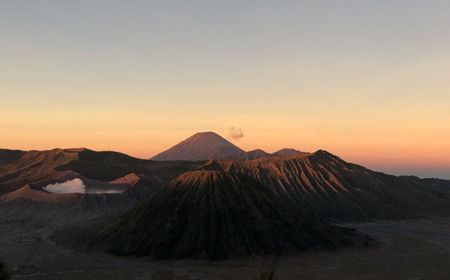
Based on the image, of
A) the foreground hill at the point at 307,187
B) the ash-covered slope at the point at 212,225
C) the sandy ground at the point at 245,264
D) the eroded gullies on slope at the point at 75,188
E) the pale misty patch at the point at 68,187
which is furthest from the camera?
the pale misty patch at the point at 68,187

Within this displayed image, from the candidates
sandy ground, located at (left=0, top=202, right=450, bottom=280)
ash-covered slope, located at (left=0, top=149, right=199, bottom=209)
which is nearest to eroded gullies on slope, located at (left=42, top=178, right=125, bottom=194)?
ash-covered slope, located at (left=0, top=149, right=199, bottom=209)

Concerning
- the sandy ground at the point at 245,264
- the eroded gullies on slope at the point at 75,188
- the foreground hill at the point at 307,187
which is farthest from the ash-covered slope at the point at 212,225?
the eroded gullies on slope at the point at 75,188

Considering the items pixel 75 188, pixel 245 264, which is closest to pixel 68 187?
pixel 75 188

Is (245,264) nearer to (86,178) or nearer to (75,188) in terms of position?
(75,188)

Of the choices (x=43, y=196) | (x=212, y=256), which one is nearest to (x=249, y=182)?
(x=212, y=256)

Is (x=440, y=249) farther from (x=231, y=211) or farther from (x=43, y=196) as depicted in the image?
(x=43, y=196)

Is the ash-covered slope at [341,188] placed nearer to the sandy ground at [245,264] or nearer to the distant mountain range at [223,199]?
the distant mountain range at [223,199]

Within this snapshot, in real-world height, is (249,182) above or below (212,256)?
above
